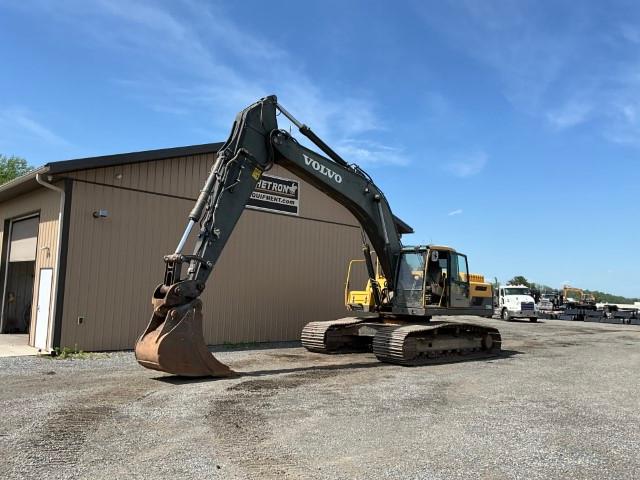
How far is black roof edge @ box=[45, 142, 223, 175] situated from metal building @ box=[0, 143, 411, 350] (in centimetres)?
3

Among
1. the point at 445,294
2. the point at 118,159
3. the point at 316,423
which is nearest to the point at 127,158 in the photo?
the point at 118,159

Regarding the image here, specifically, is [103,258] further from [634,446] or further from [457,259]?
[634,446]

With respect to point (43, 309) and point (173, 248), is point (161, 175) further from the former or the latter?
point (43, 309)

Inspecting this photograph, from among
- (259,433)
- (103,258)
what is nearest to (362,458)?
(259,433)

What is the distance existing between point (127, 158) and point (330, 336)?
679cm

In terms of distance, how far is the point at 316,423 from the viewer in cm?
675

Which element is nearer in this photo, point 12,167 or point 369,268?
point 369,268

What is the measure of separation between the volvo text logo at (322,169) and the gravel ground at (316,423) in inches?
168

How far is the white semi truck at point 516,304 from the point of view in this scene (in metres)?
33.4

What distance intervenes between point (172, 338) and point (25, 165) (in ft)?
171

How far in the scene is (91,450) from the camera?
17.9 feet

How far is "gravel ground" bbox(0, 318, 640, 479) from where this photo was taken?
514 centimetres

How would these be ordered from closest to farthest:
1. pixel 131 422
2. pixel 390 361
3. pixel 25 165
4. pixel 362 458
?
pixel 362 458, pixel 131 422, pixel 390 361, pixel 25 165

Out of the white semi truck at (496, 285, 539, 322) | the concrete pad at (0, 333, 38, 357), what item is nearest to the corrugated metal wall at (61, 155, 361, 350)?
the concrete pad at (0, 333, 38, 357)
